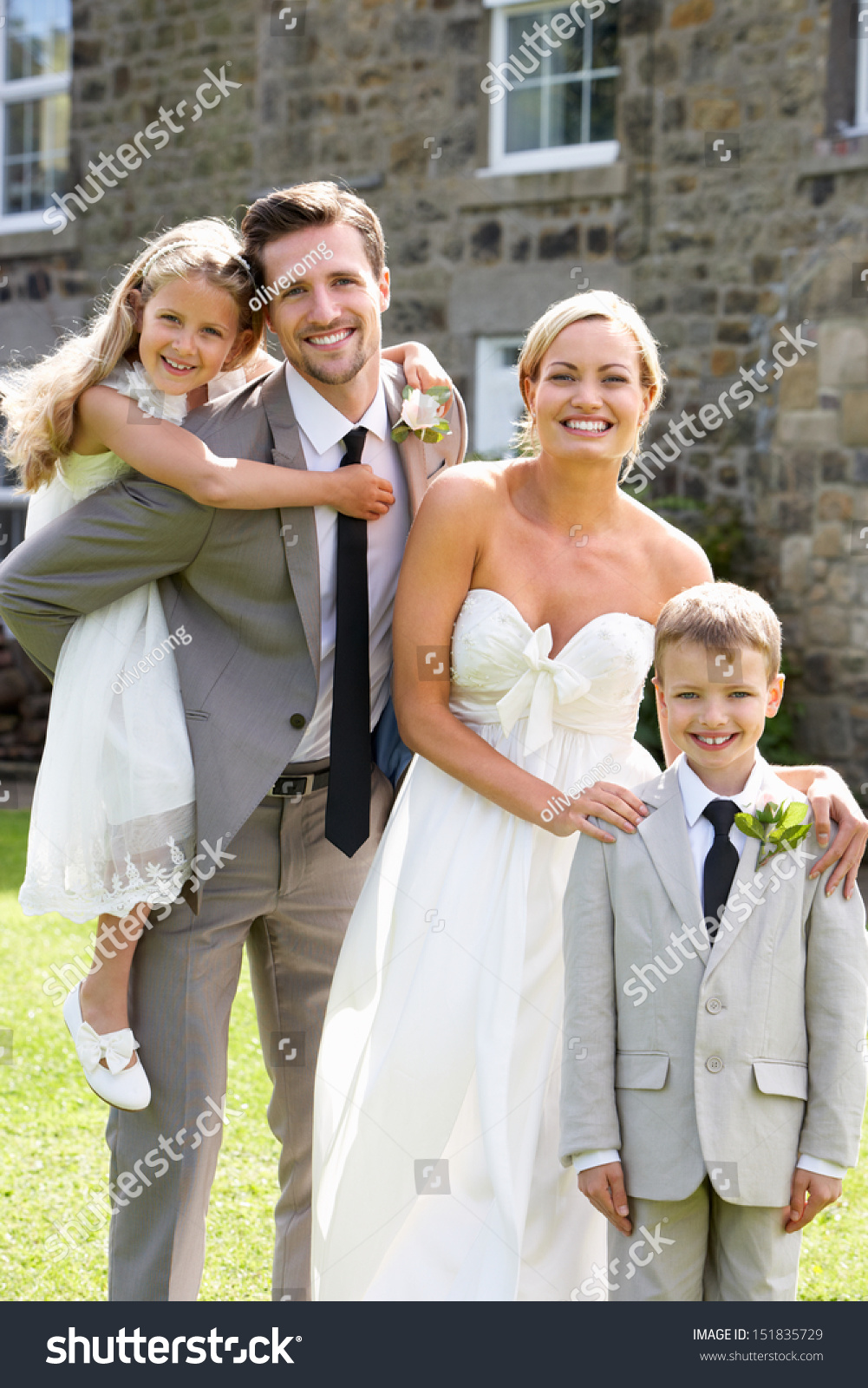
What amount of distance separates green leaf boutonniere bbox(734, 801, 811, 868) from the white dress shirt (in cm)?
97

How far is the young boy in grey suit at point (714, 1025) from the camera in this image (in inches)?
90.6

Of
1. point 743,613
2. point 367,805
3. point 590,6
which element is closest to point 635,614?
point 743,613

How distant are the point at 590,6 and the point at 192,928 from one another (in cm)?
837

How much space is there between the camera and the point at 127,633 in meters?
2.80

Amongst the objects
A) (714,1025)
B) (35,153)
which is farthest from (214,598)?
(35,153)

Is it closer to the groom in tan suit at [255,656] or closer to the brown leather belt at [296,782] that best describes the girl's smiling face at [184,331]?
the groom in tan suit at [255,656]

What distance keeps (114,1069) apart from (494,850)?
0.88m

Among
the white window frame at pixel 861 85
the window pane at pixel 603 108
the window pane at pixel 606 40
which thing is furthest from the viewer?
the window pane at pixel 603 108

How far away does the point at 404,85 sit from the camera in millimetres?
9812

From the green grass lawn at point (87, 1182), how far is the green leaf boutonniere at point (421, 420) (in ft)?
7.19

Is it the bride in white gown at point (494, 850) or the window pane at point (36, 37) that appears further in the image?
the window pane at point (36, 37)

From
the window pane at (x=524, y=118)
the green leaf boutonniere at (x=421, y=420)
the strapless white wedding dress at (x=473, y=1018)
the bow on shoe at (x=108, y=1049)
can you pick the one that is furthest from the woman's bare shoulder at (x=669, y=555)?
the window pane at (x=524, y=118)

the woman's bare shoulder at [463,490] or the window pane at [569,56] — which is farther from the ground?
the window pane at [569,56]
